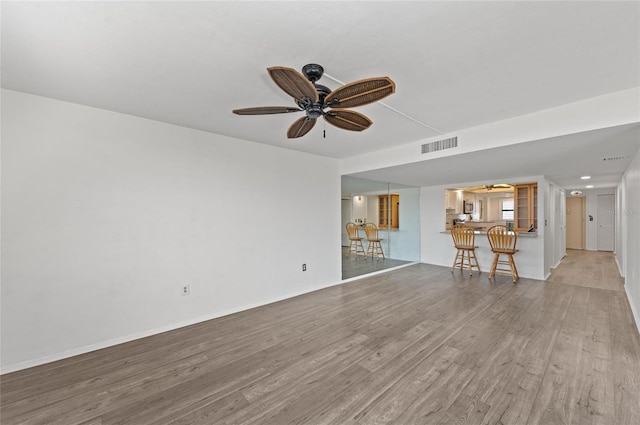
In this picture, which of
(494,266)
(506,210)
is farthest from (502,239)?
(506,210)

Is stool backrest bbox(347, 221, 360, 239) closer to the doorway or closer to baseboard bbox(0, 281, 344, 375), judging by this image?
baseboard bbox(0, 281, 344, 375)

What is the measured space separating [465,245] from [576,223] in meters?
6.73

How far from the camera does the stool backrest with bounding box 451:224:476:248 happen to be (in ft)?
19.1

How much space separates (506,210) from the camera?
29.7 feet

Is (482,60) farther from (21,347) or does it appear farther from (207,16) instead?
(21,347)

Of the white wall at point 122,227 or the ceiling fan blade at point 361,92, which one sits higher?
the ceiling fan blade at point 361,92

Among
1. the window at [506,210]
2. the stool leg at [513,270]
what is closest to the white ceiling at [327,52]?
the stool leg at [513,270]

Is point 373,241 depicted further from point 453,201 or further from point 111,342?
point 111,342

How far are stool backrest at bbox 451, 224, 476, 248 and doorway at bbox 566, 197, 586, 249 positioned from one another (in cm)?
644

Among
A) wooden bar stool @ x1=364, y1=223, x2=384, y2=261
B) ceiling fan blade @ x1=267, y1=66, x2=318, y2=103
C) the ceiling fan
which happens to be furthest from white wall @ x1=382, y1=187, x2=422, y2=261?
ceiling fan blade @ x1=267, y1=66, x2=318, y2=103

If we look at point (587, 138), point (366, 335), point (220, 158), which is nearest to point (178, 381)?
point (366, 335)

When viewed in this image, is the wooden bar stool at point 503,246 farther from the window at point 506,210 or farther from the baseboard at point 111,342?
the baseboard at point 111,342

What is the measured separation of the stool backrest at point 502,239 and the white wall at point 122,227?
168 inches

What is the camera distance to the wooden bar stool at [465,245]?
5.82 meters
